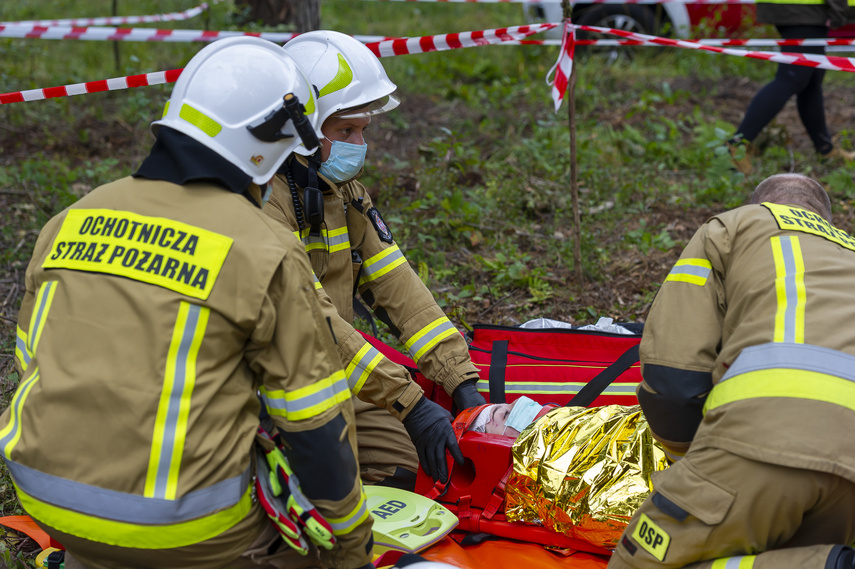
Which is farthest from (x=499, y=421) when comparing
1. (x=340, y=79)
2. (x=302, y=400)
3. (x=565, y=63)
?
(x=565, y=63)

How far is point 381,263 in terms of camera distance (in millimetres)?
3033

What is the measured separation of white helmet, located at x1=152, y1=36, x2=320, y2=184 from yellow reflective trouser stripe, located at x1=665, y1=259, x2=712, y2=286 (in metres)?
1.08

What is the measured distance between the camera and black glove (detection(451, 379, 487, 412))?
289cm

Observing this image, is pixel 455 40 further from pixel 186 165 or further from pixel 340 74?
pixel 186 165

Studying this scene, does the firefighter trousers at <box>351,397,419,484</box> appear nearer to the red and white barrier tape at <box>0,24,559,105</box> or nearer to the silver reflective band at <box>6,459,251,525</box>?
the silver reflective band at <box>6,459,251,525</box>

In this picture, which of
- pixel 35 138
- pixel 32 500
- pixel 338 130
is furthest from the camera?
pixel 35 138

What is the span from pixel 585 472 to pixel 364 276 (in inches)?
48.0

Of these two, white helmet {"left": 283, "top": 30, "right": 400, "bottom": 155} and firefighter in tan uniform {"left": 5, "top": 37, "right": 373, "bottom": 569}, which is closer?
firefighter in tan uniform {"left": 5, "top": 37, "right": 373, "bottom": 569}

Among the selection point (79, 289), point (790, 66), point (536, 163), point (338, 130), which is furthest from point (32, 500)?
point (790, 66)

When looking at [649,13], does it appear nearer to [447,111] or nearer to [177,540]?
[447,111]

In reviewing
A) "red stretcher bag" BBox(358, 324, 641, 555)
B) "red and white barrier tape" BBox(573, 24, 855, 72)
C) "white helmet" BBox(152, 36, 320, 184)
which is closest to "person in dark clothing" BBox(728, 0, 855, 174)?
"red and white barrier tape" BBox(573, 24, 855, 72)

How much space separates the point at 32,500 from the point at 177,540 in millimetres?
364

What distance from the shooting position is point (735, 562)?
5.87 feet

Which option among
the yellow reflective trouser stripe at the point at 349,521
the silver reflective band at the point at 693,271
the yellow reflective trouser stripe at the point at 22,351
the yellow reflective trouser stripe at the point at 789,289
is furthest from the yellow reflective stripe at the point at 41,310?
the yellow reflective trouser stripe at the point at 789,289
